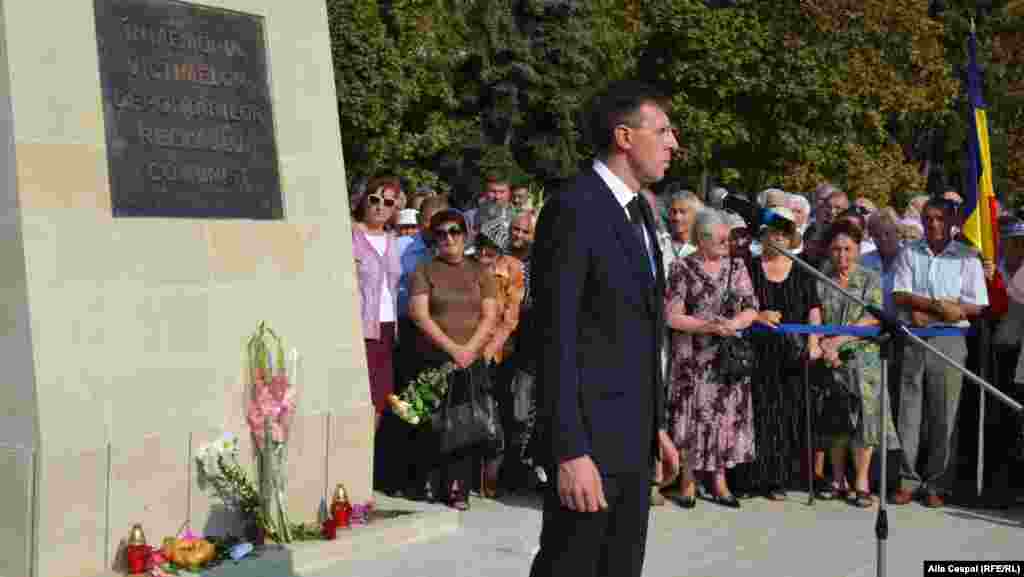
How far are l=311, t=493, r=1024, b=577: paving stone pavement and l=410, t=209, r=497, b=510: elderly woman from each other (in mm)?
956

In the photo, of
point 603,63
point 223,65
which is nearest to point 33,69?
point 223,65

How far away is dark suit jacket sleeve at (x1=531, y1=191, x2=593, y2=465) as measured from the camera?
420 cm

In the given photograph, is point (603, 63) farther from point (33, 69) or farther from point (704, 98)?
point (33, 69)

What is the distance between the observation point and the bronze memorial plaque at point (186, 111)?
262 inches

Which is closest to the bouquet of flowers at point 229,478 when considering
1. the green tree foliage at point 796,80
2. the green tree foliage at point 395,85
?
the green tree foliage at point 796,80

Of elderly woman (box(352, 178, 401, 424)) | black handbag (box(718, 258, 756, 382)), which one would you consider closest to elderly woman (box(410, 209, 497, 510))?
elderly woman (box(352, 178, 401, 424))

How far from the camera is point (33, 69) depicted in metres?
6.27

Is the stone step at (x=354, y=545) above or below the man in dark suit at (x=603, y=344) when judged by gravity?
below

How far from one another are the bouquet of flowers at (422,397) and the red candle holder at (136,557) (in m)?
2.47

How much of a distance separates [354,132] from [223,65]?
27.0 metres

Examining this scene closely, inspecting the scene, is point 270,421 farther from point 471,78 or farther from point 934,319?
point 471,78

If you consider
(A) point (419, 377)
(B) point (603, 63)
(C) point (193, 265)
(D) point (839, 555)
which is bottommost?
(D) point (839, 555)

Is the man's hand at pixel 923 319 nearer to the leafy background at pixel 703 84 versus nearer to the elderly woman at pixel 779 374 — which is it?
the elderly woman at pixel 779 374

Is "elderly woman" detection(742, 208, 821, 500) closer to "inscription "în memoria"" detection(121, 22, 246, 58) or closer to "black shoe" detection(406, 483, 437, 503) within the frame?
"black shoe" detection(406, 483, 437, 503)
